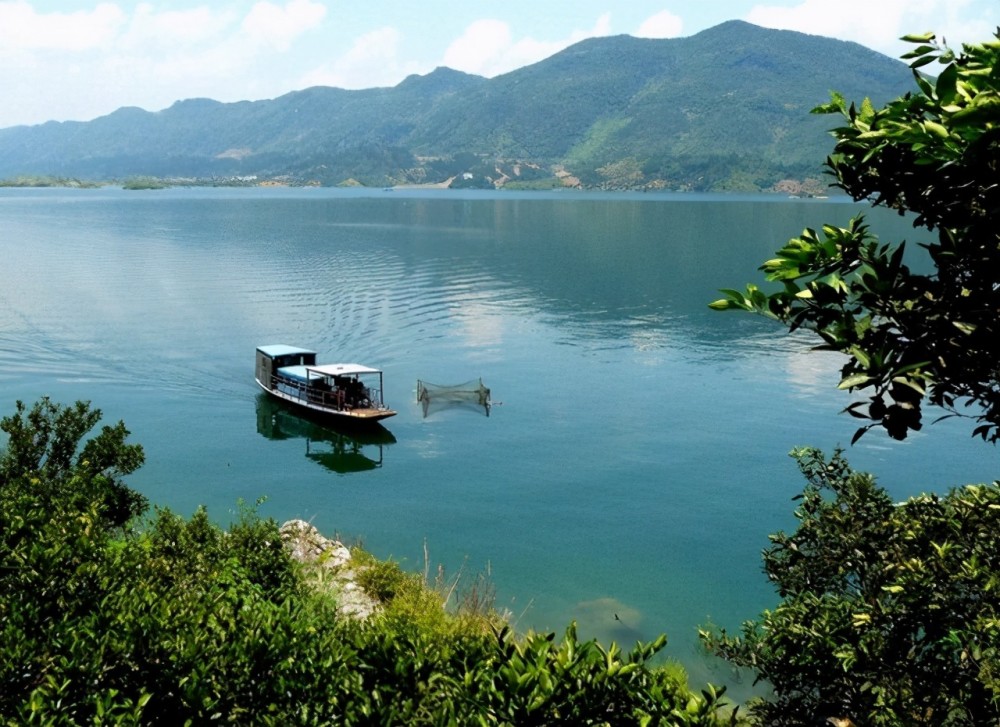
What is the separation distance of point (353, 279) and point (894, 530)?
86.5m

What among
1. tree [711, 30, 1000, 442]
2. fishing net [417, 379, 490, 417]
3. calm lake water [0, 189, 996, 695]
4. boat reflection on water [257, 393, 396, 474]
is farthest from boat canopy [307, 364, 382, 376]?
tree [711, 30, 1000, 442]

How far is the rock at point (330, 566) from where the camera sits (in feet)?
77.7

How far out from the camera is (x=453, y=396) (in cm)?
5319

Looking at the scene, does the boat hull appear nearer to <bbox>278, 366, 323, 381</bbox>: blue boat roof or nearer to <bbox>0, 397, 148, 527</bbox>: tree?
<bbox>278, 366, 323, 381</bbox>: blue boat roof

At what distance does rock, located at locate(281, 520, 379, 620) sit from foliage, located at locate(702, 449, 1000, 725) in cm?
1274

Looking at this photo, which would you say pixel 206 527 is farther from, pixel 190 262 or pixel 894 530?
pixel 190 262

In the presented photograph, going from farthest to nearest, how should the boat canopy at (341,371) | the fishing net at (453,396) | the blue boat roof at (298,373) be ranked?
the fishing net at (453,396)
the blue boat roof at (298,373)
the boat canopy at (341,371)

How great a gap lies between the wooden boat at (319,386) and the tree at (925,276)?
4085 centimetres

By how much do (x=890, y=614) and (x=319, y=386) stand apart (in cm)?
4201

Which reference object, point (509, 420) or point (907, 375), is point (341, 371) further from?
point (907, 375)

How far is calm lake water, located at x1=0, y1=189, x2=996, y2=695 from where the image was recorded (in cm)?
3269

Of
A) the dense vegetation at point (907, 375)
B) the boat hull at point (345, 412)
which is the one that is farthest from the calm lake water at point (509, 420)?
the dense vegetation at point (907, 375)

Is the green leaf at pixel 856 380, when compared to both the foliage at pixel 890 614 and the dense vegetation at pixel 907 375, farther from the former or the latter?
the foliage at pixel 890 614

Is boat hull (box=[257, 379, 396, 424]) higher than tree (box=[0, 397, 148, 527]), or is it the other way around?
tree (box=[0, 397, 148, 527])
